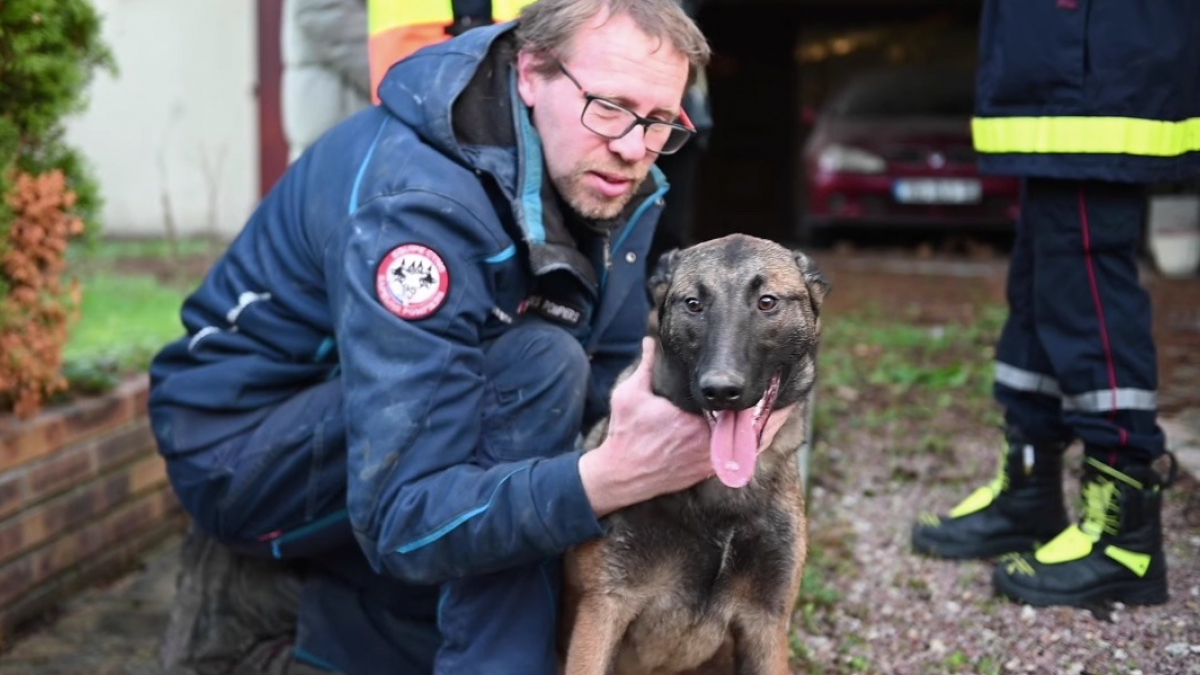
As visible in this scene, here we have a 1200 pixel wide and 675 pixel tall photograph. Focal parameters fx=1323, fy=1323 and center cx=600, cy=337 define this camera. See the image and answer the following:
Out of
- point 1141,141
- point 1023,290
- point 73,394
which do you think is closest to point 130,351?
point 73,394

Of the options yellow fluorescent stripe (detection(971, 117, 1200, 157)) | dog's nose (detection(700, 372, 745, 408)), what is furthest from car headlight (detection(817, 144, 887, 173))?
dog's nose (detection(700, 372, 745, 408))

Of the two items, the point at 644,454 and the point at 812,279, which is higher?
the point at 812,279

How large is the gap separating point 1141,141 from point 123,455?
304 centimetres

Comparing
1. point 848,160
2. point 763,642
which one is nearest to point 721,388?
point 763,642

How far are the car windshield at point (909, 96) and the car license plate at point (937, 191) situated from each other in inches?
38.5

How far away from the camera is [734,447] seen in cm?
238

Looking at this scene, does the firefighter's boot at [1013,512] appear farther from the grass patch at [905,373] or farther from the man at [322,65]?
the man at [322,65]

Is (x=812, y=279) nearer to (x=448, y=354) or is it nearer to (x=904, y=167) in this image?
(x=448, y=354)

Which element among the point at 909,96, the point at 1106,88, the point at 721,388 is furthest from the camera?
the point at 909,96

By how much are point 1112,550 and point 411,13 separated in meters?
2.32

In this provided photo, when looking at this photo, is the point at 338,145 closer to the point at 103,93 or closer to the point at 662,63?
the point at 662,63

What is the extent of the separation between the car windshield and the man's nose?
1101 cm

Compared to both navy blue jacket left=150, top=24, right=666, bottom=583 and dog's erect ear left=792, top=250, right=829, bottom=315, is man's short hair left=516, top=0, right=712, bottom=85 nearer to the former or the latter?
navy blue jacket left=150, top=24, right=666, bottom=583

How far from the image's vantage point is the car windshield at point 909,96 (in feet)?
43.6
